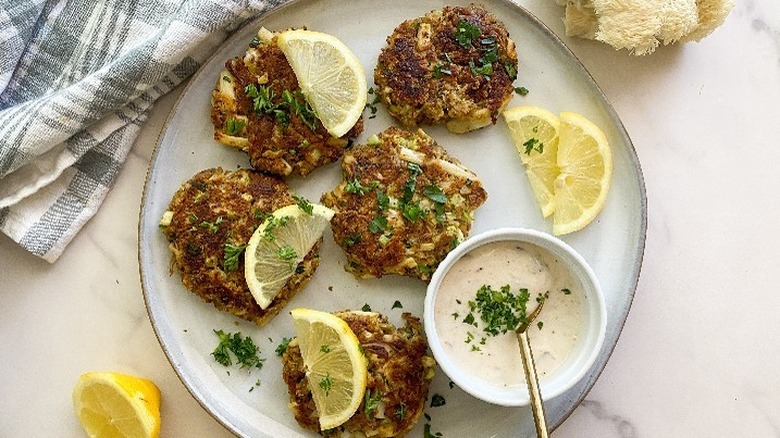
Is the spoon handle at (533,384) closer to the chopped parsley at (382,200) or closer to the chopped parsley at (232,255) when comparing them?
the chopped parsley at (382,200)

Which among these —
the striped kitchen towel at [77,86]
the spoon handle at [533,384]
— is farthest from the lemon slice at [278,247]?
the spoon handle at [533,384]

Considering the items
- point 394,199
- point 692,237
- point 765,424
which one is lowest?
point 765,424

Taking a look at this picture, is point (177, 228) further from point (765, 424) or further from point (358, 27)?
point (765, 424)

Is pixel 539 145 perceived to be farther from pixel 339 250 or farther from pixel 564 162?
pixel 339 250

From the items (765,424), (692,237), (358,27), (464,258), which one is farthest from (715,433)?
(358,27)

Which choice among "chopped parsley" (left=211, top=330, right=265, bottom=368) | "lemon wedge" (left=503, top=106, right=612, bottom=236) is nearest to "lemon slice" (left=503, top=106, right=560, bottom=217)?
"lemon wedge" (left=503, top=106, right=612, bottom=236)

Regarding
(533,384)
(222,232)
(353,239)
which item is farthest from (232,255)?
(533,384)

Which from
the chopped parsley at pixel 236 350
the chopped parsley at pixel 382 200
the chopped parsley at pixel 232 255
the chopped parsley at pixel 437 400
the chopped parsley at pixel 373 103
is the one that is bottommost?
the chopped parsley at pixel 437 400
